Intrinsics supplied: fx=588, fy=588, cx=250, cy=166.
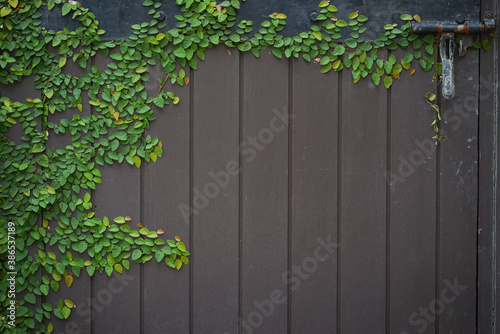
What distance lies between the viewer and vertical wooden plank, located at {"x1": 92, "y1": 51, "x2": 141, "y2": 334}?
89.1 inches

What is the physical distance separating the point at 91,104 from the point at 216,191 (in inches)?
22.9

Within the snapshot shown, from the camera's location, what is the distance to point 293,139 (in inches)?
89.1

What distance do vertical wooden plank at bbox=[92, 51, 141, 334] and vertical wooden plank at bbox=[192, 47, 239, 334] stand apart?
23cm

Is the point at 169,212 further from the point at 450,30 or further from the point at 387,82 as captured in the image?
the point at 450,30

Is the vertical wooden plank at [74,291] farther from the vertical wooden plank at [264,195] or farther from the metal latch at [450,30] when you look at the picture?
the metal latch at [450,30]

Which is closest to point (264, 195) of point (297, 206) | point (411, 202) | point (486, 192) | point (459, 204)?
point (297, 206)

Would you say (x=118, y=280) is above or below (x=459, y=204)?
below

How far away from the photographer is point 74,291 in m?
2.26

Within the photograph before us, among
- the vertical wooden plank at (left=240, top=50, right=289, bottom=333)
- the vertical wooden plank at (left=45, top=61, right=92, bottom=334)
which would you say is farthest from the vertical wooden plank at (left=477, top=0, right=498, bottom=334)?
the vertical wooden plank at (left=45, top=61, right=92, bottom=334)

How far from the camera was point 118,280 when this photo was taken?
2.26m

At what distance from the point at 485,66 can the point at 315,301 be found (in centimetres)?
111

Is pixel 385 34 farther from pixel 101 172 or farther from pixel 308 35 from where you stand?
pixel 101 172

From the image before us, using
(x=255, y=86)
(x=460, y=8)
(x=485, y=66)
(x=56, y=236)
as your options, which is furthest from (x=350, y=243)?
(x=56, y=236)

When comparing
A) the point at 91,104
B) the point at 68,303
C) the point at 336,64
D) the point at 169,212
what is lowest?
the point at 68,303
